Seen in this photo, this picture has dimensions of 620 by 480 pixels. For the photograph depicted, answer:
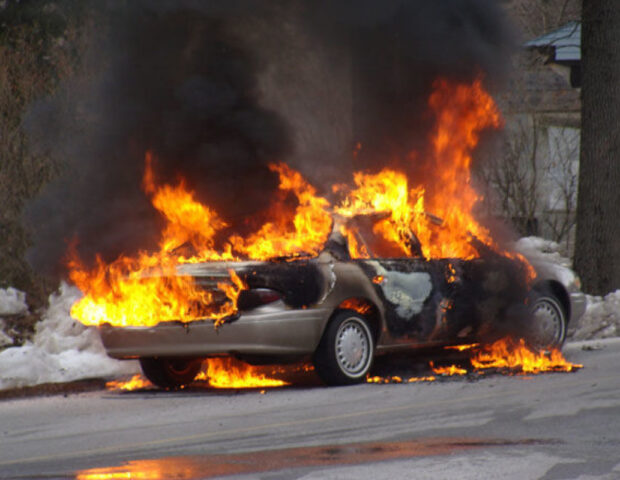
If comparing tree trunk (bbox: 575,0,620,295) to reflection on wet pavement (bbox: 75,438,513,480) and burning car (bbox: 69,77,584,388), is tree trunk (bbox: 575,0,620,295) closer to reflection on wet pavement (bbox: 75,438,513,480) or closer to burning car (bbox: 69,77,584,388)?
burning car (bbox: 69,77,584,388)

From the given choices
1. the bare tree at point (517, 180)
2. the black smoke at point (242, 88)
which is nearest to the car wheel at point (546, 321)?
the black smoke at point (242, 88)

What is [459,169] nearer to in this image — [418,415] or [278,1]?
[278,1]

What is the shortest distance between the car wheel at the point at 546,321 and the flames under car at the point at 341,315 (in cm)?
2

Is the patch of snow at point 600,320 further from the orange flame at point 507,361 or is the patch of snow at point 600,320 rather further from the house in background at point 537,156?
the house in background at point 537,156

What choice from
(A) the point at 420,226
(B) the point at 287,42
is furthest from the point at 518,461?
(B) the point at 287,42

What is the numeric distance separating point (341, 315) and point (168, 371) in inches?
71.6

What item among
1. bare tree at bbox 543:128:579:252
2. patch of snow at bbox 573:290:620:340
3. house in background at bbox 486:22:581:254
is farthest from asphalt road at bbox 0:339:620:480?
bare tree at bbox 543:128:579:252

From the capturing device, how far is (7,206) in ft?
53.0

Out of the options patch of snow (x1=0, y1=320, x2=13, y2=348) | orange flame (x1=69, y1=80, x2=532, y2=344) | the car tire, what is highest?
orange flame (x1=69, y1=80, x2=532, y2=344)

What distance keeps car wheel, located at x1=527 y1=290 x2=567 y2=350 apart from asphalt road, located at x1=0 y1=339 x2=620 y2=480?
0.81m

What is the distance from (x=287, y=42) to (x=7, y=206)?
458cm

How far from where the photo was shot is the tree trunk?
17.3 meters

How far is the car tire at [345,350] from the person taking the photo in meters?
10.3

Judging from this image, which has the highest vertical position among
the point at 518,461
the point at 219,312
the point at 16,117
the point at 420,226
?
the point at 16,117
